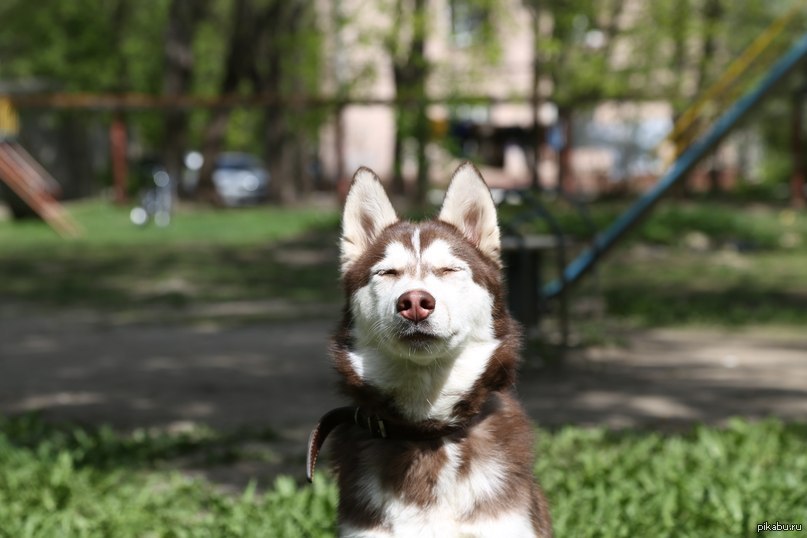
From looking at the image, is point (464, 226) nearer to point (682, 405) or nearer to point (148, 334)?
point (682, 405)

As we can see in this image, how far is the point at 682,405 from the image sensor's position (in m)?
7.98

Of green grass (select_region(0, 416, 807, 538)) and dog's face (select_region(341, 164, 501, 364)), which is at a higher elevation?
dog's face (select_region(341, 164, 501, 364))

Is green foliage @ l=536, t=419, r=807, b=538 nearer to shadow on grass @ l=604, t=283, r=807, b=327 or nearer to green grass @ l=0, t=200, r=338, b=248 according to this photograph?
shadow on grass @ l=604, t=283, r=807, b=327

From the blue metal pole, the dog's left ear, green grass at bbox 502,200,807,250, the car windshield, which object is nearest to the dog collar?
the dog's left ear

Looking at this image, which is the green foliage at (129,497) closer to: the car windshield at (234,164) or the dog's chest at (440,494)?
the dog's chest at (440,494)

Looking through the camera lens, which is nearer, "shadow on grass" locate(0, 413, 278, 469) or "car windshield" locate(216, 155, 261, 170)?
"shadow on grass" locate(0, 413, 278, 469)

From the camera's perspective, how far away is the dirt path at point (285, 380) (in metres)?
7.83

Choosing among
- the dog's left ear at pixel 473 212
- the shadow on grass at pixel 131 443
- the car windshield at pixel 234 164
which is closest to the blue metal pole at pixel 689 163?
the shadow on grass at pixel 131 443

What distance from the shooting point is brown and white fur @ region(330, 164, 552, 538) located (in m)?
3.66

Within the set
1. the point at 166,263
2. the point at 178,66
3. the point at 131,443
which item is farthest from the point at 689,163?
the point at 178,66

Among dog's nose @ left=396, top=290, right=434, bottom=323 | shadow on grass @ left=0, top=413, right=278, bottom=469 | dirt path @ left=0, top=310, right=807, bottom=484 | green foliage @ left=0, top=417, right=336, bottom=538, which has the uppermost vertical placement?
dog's nose @ left=396, top=290, right=434, bottom=323

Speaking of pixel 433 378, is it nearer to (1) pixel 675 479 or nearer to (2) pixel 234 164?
(1) pixel 675 479

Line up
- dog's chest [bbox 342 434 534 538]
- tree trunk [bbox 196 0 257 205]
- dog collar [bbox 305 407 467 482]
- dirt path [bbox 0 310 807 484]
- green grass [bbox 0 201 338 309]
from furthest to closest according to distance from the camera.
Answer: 1. tree trunk [bbox 196 0 257 205]
2. green grass [bbox 0 201 338 309]
3. dirt path [bbox 0 310 807 484]
4. dog collar [bbox 305 407 467 482]
5. dog's chest [bbox 342 434 534 538]

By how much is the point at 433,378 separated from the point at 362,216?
596 millimetres
